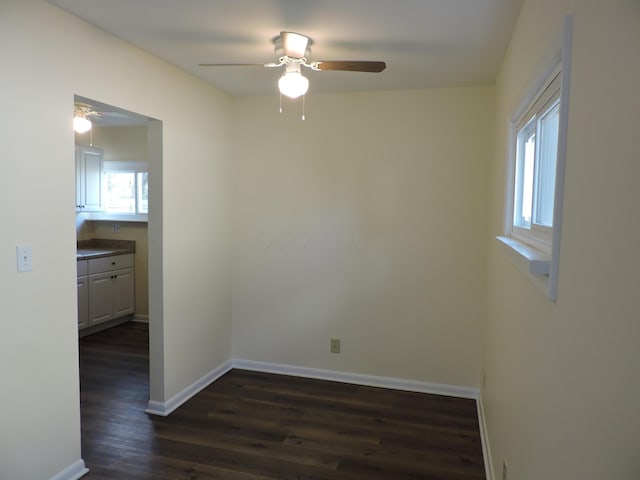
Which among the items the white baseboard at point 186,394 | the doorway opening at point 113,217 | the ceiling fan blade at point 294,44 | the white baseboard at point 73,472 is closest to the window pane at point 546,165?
the ceiling fan blade at point 294,44

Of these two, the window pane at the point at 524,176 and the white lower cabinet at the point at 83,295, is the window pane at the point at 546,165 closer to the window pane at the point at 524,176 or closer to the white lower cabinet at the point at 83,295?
the window pane at the point at 524,176

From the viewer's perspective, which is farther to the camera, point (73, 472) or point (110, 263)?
point (110, 263)

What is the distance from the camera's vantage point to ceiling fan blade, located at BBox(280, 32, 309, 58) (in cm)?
241

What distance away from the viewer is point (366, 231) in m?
3.67

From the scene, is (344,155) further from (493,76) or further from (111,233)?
(111,233)

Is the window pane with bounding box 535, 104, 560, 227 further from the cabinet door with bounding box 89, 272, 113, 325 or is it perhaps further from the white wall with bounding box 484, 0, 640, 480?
the cabinet door with bounding box 89, 272, 113, 325

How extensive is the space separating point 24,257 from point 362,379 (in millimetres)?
2642

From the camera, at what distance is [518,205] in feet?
7.52

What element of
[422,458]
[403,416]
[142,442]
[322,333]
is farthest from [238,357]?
[422,458]

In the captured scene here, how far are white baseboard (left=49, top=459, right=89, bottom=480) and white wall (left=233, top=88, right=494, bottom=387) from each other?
175 cm

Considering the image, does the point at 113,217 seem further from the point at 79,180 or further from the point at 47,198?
the point at 47,198

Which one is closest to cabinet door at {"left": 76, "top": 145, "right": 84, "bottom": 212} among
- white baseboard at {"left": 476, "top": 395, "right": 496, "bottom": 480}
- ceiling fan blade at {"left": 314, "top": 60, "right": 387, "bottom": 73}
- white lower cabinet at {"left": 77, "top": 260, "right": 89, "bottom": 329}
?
white lower cabinet at {"left": 77, "top": 260, "right": 89, "bottom": 329}

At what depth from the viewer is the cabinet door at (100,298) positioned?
4.87 metres

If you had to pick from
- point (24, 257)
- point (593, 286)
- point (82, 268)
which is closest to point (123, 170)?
point (82, 268)
